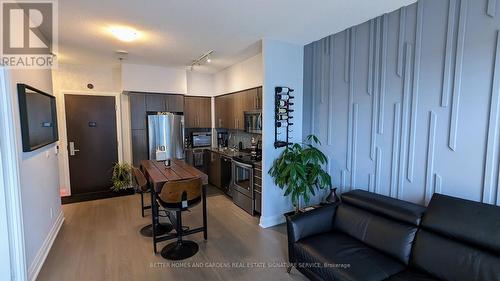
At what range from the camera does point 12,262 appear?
211cm

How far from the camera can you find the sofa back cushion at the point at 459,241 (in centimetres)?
165

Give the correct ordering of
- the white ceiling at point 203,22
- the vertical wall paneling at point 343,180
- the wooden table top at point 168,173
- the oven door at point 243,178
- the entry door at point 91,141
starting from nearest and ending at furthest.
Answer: the white ceiling at point 203,22, the wooden table top at point 168,173, the vertical wall paneling at point 343,180, the oven door at point 243,178, the entry door at point 91,141

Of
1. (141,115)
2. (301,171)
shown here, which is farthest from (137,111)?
(301,171)

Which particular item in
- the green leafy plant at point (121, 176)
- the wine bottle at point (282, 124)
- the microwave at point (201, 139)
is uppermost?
the wine bottle at point (282, 124)

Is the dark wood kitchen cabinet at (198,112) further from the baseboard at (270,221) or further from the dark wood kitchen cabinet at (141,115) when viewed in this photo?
the baseboard at (270,221)

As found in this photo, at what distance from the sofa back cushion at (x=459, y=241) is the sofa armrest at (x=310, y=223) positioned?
2.63 ft

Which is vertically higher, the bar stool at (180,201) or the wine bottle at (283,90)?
the wine bottle at (283,90)

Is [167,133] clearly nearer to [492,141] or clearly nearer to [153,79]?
[153,79]

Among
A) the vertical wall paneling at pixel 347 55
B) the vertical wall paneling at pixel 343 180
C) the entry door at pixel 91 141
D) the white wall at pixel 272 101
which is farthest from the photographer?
the entry door at pixel 91 141

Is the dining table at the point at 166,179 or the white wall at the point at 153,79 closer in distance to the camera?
the dining table at the point at 166,179

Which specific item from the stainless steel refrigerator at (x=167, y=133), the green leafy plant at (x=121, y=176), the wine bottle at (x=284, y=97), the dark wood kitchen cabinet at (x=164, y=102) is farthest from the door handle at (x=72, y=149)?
the wine bottle at (x=284, y=97)

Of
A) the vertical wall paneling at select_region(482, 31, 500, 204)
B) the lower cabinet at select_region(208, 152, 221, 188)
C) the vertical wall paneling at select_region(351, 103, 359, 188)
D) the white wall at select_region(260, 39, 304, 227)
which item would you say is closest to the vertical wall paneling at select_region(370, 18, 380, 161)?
the vertical wall paneling at select_region(351, 103, 359, 188)

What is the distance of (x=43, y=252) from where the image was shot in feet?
8.90

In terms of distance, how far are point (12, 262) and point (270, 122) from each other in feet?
9.92
